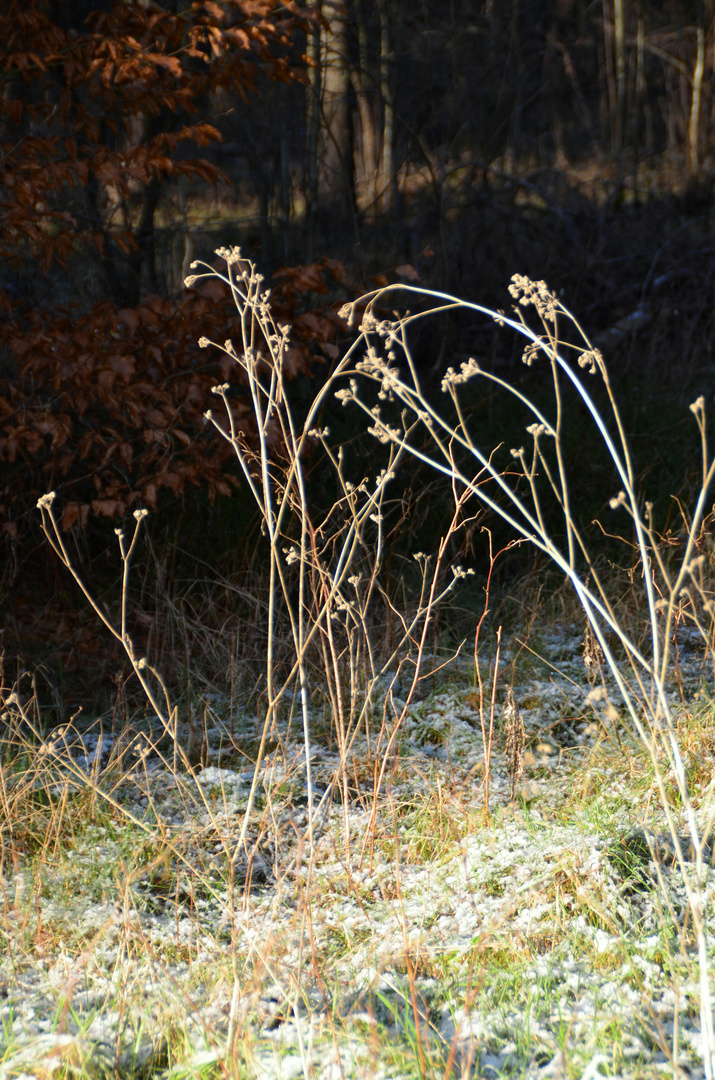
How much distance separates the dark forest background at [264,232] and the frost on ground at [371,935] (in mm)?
875

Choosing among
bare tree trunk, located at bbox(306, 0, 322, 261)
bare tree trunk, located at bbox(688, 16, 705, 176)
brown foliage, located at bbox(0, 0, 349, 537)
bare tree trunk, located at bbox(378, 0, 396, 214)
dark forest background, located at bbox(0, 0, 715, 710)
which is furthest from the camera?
bare tree trunk, located at bbox(688, 16, 705, 176)

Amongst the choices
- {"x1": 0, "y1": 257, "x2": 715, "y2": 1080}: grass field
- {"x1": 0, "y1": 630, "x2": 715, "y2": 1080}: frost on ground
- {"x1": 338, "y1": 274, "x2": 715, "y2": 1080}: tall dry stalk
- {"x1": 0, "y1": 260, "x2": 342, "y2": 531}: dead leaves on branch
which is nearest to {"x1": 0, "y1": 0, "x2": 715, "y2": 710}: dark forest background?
{"x1": 0, "y1": 260, "x2": 342, "y2": 531}: dead leaves on branch

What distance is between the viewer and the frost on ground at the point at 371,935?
1.66m

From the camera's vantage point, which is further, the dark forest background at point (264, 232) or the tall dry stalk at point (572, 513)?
the dark forest background at point (264, 232)

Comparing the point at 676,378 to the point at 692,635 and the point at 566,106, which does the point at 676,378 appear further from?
the point at 566,106

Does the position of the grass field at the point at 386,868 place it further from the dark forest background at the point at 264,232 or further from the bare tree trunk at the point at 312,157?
the bare tree trunk at the point at 312,157

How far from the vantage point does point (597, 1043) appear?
165 centimetres

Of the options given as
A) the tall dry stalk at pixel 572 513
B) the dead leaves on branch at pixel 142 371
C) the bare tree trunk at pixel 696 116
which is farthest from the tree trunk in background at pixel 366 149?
the bare tree trunk at pixel 696 116

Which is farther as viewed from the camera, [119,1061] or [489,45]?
[489,45]

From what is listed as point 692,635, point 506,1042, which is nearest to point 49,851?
point 506,1042

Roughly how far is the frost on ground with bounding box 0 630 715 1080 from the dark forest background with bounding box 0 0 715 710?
0.87 m

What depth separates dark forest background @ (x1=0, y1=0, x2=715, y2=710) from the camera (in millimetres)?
3805

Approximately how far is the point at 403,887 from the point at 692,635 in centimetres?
213

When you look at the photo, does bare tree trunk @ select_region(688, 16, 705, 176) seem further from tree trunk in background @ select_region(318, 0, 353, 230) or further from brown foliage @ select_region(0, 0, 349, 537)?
brown foliage @ select_region(0, 0, 349, 537)
